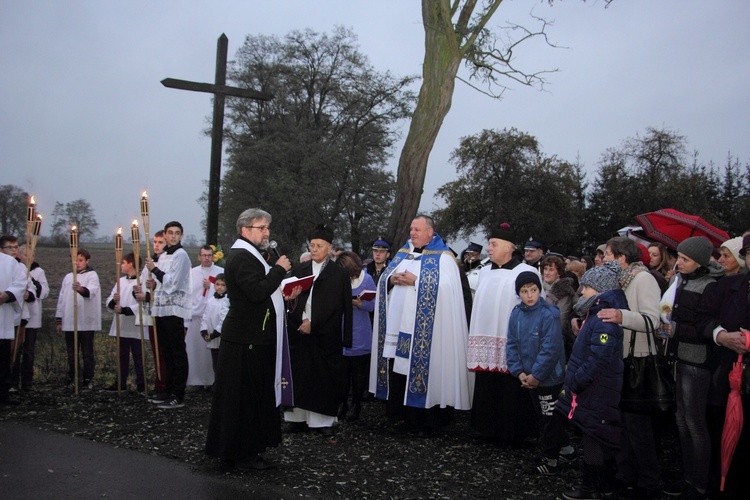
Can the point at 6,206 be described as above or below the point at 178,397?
above

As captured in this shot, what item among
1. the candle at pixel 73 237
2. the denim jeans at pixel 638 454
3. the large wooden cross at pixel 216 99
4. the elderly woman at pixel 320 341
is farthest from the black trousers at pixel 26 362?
the denim jeans at pixel 638 454

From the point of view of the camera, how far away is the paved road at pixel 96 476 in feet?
15.9

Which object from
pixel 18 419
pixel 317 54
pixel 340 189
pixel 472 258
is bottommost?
pixel 18 419

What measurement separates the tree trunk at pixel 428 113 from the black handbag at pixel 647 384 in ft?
21.4

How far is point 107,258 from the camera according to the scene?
2230 centimetres

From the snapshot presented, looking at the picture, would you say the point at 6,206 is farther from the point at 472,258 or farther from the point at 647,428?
the point at 647,428

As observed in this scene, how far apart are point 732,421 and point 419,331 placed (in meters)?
3.33

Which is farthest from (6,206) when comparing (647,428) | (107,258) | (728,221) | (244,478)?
(728,221)

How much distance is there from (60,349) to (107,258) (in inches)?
466

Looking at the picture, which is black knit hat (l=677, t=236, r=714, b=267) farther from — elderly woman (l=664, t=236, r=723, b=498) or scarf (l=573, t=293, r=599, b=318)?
scarf (l=573, t=293, r=599, b=318)

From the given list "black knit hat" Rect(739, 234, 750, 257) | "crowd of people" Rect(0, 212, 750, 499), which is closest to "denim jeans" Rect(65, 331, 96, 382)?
"crowd of people" Rect(0, 212, 750, 499)

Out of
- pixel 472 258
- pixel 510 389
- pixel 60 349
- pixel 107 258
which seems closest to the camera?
pixel 510 389

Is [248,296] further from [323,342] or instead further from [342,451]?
[342,451]

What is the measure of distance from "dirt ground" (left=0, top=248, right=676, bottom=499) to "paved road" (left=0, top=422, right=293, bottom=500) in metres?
0.17
